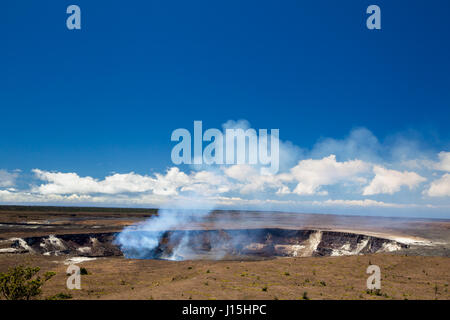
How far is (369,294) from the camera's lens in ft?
80.8

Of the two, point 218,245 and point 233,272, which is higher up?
point 233,272

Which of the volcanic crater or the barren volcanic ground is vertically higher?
the barren volcanic ground

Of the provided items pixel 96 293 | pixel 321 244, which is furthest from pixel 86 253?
pixel 321 244

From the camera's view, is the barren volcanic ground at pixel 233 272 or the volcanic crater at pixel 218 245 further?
the volcanic crater at pixel 218 245

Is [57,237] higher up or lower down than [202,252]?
higher up

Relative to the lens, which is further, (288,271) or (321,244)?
(321,244)

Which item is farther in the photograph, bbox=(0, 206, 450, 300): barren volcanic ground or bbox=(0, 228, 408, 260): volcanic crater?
bbox=(0, 228, 408, 260): volcanic crater

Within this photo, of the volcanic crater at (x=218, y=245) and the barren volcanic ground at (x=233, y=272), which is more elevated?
the barren volcanic ground at (x=233, y=272)

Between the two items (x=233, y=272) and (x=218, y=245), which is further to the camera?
(x=218, y=245)
